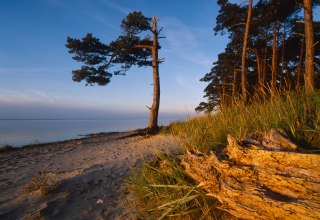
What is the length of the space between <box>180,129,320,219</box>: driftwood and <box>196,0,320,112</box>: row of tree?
229 cm

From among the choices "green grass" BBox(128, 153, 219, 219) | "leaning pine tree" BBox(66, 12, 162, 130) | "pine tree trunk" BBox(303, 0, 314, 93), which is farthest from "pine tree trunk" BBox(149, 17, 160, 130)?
"green grass" BBox(128, 153, 219, 219)

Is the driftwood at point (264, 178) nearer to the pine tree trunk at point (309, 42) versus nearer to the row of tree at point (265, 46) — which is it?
the row of tree at point (265, 46)

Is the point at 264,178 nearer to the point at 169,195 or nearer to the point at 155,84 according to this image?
the point at 169,195

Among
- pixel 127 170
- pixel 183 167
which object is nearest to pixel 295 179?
pixel 183 167

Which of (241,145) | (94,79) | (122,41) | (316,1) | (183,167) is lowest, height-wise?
(183,167)

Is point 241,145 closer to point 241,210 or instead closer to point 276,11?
point 241,210

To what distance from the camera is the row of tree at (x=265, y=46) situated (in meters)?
6.83

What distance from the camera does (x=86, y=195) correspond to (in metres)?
3.28

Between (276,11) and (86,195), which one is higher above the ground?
(276,11)

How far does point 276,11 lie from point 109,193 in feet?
42.5

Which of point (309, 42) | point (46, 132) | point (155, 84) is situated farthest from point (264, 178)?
point (46, 132)

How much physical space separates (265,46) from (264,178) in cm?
1793

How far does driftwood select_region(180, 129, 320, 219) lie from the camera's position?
174 centimetres

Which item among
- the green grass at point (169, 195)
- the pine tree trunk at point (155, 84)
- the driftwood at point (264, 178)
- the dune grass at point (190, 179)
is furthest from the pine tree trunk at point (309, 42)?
the pine tree trunk at point (155, 84)
